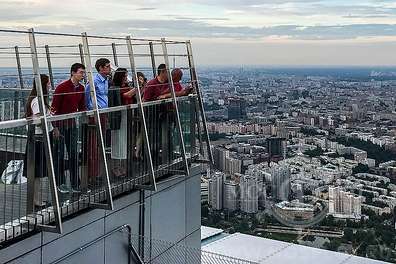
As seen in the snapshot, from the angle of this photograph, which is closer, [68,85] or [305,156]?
[68,85]

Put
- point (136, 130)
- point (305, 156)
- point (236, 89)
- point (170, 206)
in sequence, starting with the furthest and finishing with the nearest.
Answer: point (236, 89), point (305, 156), point (170, 206), point (136, 130)

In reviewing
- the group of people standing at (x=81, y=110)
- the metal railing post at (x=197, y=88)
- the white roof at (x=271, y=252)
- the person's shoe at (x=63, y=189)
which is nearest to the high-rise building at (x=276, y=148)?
the white roof at (x=271, y=252)

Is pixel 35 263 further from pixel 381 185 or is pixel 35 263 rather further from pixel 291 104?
pixel 291 104

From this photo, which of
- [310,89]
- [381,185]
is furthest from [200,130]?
[310,89]

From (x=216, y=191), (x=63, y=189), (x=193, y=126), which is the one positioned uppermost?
(x=193, y=126)

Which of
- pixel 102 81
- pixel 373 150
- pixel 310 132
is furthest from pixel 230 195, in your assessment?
pixel 102 81

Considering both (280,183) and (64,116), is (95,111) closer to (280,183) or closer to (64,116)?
(64,116)
